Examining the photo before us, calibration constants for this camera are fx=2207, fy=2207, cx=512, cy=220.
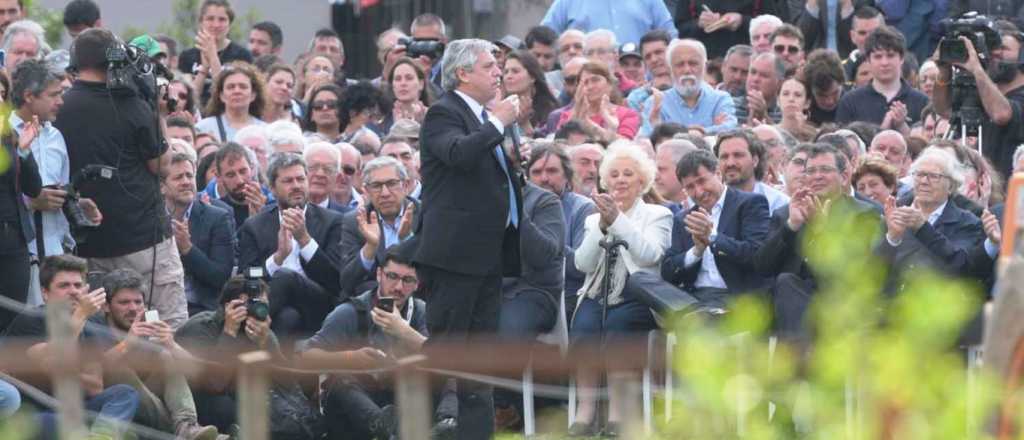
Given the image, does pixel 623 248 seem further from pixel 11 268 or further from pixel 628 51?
pixel 628 51

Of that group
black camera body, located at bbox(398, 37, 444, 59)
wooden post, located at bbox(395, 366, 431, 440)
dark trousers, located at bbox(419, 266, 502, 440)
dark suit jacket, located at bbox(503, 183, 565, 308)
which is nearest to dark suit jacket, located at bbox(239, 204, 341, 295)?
dark suit jacket, located at bbox(503, 183, 565, 308)

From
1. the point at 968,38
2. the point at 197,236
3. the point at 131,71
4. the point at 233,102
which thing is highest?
the point at 131,71

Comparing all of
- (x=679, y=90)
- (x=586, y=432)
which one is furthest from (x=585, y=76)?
(x=586, y=432)

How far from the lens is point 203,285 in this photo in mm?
11953

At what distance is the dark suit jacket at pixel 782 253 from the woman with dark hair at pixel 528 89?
3.43 m

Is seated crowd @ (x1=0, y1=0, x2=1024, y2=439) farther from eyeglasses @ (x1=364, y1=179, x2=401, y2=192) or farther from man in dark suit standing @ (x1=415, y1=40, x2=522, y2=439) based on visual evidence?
man in dark suit standing @ (x1=415, y1=40, x2=522, y2=439)

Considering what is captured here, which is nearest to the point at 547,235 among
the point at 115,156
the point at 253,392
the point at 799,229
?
the point at 799,229

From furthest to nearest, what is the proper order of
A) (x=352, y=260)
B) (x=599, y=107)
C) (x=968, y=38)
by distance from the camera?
(x=599, y=107), (x=968, y=38), (x=352, y=260)

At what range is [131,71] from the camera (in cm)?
1091

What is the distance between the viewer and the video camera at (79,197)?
35.2 ft

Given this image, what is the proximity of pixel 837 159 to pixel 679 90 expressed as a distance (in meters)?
3.90

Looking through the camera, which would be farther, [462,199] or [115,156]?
[115,156]

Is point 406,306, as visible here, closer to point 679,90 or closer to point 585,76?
point 585,76

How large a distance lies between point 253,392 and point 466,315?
5.31m
